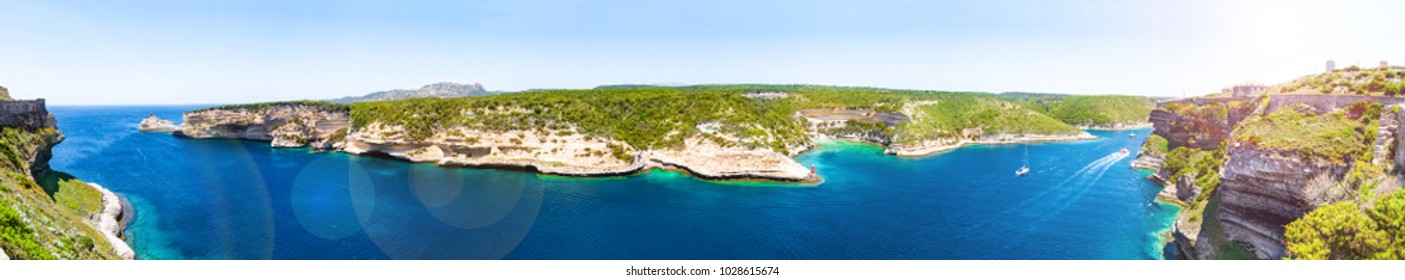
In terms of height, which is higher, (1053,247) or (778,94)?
(778,94)

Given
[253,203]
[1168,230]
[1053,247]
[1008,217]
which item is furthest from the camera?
[253,203]

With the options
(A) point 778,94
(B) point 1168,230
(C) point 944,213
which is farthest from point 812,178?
(A) point 778,94

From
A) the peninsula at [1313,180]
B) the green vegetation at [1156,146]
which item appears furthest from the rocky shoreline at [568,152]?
the peninsula at [1313,180]

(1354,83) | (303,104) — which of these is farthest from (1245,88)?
(303,104)

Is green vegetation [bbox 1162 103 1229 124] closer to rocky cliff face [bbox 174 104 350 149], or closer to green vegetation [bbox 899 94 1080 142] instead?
green vegetation [bbox 899 94 1080 142]

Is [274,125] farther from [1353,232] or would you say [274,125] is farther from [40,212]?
[1353,232]

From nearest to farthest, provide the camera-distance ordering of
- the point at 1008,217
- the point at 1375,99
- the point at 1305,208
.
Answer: the point at 1305,208, the point at 1375,99, the point at 1008,217

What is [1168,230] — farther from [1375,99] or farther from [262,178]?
[262,178]
